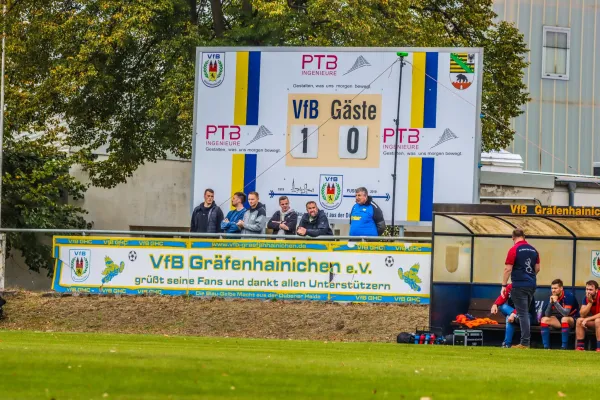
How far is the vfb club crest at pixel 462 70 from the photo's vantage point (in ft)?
84.7

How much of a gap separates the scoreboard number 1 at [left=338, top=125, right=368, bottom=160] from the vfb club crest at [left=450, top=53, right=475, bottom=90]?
2.08m

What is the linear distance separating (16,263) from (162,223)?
326 inches

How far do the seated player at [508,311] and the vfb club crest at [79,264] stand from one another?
319 inches

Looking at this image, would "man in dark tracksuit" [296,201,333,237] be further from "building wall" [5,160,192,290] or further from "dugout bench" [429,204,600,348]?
"building wall" [5,160,192,290]

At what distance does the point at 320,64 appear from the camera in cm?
2644

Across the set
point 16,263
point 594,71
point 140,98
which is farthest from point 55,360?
point 594,71

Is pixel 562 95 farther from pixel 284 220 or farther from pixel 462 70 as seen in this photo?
pixel 284 220

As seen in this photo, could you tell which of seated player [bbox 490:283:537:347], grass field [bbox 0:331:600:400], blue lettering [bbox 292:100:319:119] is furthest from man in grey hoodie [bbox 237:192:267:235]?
grass field [bbox 0:331:600:400]

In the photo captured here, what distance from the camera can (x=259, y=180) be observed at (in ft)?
86.2

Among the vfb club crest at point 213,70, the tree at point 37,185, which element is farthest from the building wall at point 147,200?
the vfb club crest at point 213,70

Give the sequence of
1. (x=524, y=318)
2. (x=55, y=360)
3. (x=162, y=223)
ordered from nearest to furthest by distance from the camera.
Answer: (x=55, y=360)
(x=524, y=318)
(x=162, y=223)

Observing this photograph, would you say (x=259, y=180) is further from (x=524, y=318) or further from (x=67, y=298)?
(x=524, y=318)

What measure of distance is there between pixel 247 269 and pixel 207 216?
1.93m

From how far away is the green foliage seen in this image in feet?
103
